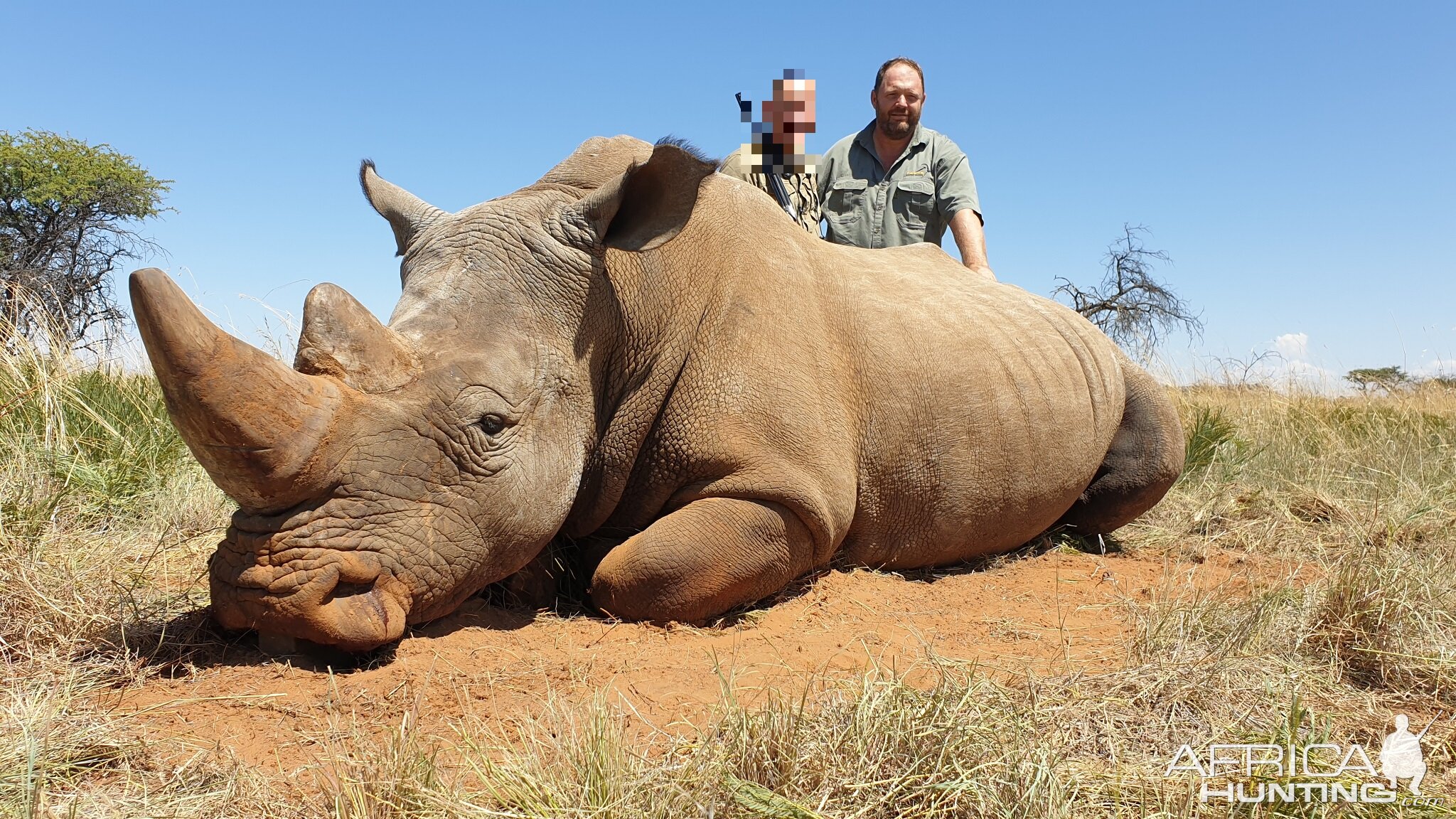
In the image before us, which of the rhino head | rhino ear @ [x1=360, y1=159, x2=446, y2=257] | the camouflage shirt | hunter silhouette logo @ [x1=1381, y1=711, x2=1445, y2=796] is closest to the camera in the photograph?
hunter silhouette logo @ [x1=1381, y1=711, x2=1445, y2=796]

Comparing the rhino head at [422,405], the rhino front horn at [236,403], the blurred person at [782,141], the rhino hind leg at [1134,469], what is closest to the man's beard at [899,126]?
the blurred person at [782,141]

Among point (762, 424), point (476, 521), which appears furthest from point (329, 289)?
point (762, 424)

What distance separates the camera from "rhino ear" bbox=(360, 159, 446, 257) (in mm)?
4223

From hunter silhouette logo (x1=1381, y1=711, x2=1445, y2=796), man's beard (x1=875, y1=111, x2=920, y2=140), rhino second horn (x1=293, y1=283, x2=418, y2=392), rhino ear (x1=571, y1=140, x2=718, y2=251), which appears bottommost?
hunter silhouette logo (x1=1381, y1=711, x2=1445, y2=796)

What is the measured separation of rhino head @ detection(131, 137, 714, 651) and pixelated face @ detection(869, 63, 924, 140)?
3.52 metres

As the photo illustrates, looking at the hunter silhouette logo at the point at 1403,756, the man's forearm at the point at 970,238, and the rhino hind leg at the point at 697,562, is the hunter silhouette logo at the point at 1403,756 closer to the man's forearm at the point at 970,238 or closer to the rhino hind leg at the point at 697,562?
the rhino hind leg at the point at 697,562

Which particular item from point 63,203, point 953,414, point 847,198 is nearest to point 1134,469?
point 953,414

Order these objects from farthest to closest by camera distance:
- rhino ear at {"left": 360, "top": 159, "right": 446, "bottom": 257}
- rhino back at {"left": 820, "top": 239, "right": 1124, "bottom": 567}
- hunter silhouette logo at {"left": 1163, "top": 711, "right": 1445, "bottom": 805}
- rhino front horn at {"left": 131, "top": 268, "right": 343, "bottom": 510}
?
rhino back at {"left": 820, "top": 239, "right": 1124, "bottom": 567}
rhino ear at {"left": 360, "top": 159, "right": 446, "bottom": 257}
rhino front horn at {"left": 131, "top": 268, "right": 343, "bottom": 510}
hunter silhouette logo at {"left": 1163, "top": 711, "right": 1445, "bottom": 805}

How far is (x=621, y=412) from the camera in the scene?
4.01m

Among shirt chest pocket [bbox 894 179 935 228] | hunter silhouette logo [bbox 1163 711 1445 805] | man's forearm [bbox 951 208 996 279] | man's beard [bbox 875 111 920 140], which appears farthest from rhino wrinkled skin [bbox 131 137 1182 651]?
man's beard [bbox 875 111 920 140]

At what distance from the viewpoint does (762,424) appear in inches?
156

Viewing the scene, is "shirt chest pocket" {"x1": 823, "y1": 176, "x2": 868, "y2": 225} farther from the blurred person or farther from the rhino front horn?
the rhino front horn

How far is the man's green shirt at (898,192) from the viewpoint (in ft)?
23.8

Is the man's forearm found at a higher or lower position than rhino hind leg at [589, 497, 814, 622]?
higher
